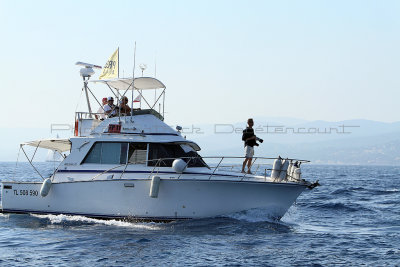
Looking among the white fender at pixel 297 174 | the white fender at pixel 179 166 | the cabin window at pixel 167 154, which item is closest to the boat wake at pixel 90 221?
the white fender at pixel 179 166

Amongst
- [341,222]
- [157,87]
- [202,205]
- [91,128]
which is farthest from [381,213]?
[91,128]

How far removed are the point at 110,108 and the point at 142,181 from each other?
11.1ft

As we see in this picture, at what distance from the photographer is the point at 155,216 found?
14.8 metres

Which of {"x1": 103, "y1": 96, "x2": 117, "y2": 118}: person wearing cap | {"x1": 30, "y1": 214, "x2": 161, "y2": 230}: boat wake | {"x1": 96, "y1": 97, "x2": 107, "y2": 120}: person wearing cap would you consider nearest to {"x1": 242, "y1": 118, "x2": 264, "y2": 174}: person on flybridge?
{"x1": 30, "y1": 214, "x2": 161, "y2": 230}: boat wake

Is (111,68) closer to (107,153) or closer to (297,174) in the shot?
(107,153)

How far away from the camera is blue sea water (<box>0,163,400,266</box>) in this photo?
1102 centimetres

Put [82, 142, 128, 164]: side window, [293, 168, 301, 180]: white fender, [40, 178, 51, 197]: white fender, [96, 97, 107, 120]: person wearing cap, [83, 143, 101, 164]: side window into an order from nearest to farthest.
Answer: [293, 168, 301, 180]: white fender → [40, 178, 51, 197]: white fender → [82, 142, 128, 164]: side window → [83, 143, 101, 164]: side window → [96, 97, 107, 120]: person wearing cap

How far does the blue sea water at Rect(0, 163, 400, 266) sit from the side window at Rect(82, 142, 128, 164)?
5.94 feet

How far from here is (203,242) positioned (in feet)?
40.9

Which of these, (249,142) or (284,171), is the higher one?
(249,142)

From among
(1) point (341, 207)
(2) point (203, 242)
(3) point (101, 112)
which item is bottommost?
(2) point (203, 242)

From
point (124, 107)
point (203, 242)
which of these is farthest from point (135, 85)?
point (203, 242)

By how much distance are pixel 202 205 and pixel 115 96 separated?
4934 millimetres

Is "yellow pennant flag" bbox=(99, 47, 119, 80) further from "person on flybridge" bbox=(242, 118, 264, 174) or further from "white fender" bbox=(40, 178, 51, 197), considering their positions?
"person on flybridge" bbox=(242, 118, 264, 174)
